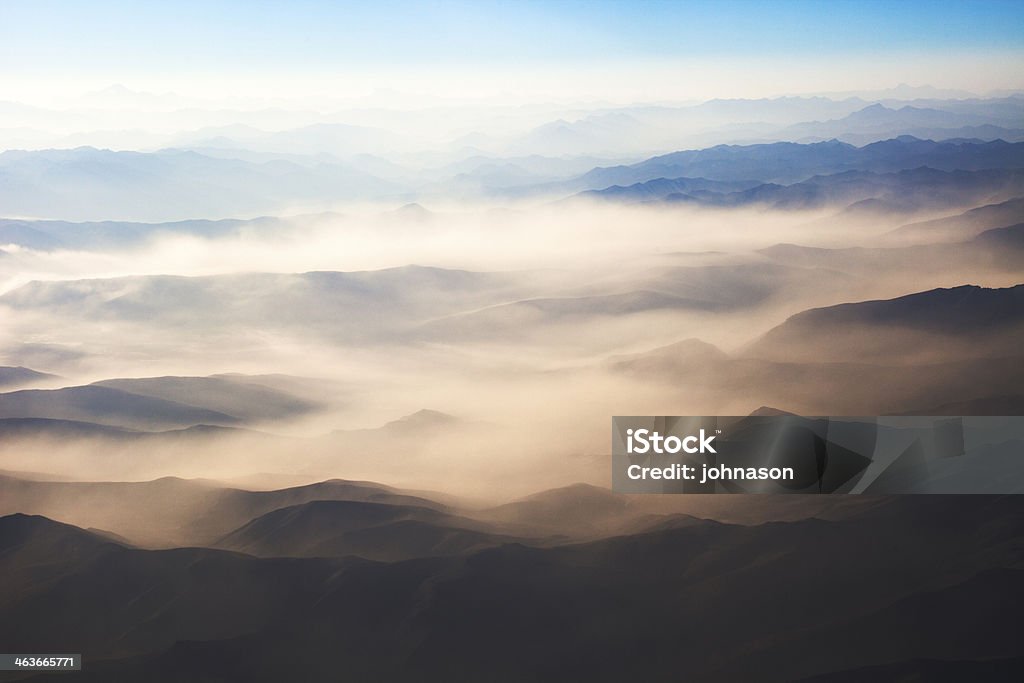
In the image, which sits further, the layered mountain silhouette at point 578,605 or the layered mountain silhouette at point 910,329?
the layered mountain silhouette at point 910,329

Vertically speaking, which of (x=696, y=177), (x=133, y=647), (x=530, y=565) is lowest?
(x=133, y=647)

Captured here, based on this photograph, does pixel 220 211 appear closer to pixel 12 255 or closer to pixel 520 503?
pixel 12 255

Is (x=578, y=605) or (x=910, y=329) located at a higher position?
(x=910, y=329)

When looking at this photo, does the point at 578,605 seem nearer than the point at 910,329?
Yes

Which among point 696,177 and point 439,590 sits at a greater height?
point 696,177

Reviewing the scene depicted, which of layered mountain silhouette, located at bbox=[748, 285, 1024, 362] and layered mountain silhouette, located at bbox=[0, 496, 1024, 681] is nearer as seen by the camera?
layered mountain silhouette, located at bbox=[0, 496, 1024, 681]

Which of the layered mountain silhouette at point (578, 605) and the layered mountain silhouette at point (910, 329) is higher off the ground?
the layered mountain silhouette at point (910, 329)

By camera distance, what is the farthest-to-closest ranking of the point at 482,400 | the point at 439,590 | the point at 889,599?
the point at 482,400 < the point at 439,590 < the point at 889,599

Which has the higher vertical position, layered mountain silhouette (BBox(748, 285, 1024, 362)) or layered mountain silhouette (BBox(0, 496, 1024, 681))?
layered mountain silhouette (BBox(748, 285, 1024, 362))

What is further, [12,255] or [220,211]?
[220,211]

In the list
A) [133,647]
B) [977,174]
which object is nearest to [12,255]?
[133,647]

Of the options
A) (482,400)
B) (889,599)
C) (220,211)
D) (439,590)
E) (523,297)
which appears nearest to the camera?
(889,599)
